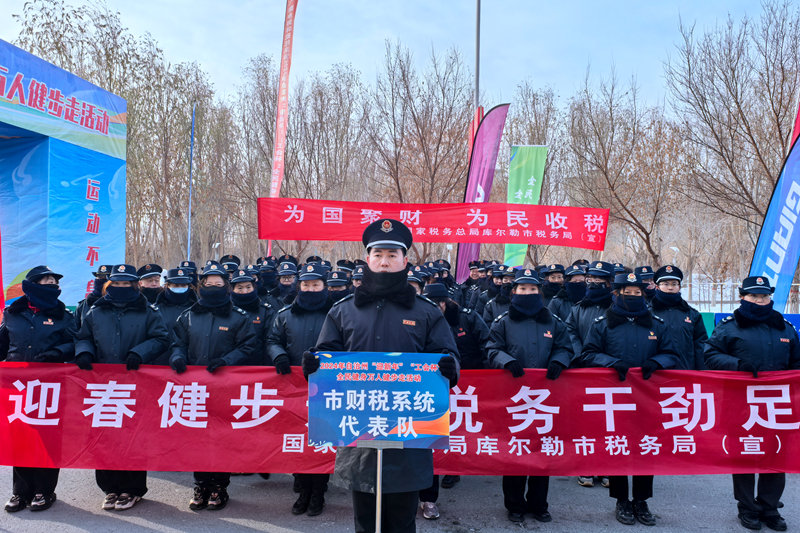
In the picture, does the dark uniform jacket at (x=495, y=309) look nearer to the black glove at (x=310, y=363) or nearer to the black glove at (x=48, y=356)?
the black glove at (x=310, y=363)

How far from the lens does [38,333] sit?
14.9ft

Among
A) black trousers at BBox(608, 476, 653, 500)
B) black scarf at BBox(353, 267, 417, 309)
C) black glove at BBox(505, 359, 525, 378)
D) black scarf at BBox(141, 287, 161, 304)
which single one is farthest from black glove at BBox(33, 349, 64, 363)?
black trousers at BBox(608, 476, 653, 500)

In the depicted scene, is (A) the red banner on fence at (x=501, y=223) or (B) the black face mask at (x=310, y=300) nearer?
(B) the black face mask at (x=310, y=300)

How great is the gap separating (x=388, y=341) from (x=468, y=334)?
8.55 ft

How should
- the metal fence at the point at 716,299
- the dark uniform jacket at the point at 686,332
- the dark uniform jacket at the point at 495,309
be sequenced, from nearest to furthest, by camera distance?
the dark uniform jacket at the point at 686,332
the dark uniform jacket at the point at 495,309
the metal fence at the point at 716,299

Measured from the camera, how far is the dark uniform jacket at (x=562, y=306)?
6.79 meters

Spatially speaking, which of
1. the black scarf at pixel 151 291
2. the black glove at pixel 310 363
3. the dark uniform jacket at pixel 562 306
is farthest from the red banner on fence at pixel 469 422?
the dark uniform jacket at pixel 562 306

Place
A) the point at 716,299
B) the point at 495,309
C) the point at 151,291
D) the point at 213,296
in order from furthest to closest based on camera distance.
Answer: the point at 716,299
the point at 495,309
the point at 151,291
the point at 213,296

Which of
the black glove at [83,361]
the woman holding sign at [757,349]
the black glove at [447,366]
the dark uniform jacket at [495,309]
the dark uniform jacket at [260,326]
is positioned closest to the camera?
the black glove at [447,366]

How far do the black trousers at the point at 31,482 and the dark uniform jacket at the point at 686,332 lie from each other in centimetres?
581

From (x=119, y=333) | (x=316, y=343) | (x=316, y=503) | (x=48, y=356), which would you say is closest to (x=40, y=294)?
(x=48, y=356)

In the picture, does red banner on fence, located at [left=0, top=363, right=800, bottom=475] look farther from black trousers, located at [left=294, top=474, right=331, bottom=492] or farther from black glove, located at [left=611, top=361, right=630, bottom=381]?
black trousers, located at [left=294, top=474, right=331, bottom=492]

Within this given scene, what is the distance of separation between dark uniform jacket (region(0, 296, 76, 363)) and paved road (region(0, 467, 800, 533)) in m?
1.27

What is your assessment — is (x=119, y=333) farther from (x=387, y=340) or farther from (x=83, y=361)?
(x=387, y=340)
